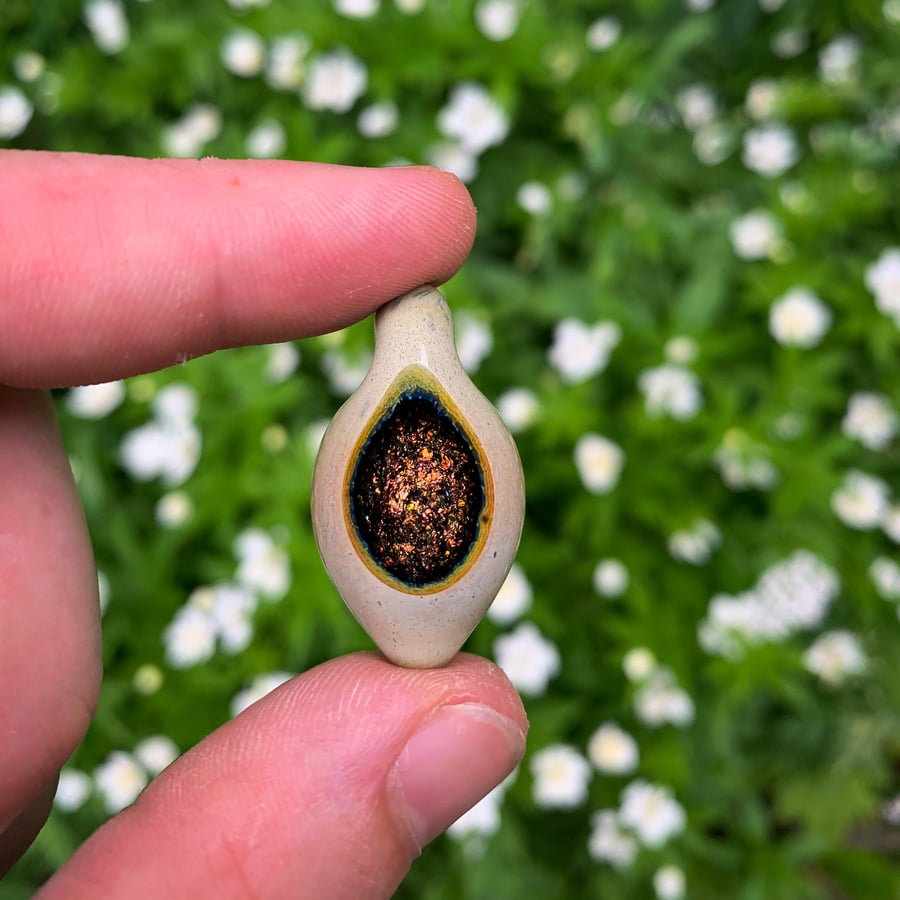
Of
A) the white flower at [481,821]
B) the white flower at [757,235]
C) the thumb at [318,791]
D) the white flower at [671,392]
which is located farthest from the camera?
the white flower at [757,235]

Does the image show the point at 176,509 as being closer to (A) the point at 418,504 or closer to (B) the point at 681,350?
(A) the point at 418,504

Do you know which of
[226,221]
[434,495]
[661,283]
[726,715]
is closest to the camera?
[434,495]

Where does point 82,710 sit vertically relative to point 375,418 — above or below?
below

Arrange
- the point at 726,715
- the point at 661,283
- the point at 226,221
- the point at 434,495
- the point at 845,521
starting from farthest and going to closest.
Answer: the point at 661,283 → the point at 845,521 → the point at 726,715 → the point at 226,221 → the point at 434,495

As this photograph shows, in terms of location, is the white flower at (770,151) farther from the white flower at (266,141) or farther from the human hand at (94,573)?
the human hand at (94,573)

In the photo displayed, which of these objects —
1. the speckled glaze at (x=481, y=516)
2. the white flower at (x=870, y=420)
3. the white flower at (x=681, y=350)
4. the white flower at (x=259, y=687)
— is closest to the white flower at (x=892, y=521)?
the white flower at (x=870, y=420)

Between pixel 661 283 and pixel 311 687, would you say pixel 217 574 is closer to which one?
pixel 311 687

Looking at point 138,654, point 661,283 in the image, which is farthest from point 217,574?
point 661,283
